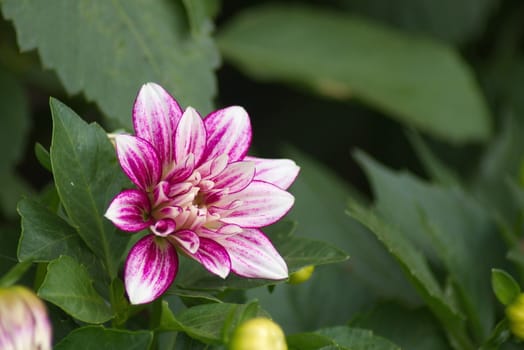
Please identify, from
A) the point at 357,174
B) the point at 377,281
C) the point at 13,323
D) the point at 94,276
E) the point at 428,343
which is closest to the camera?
the point at 13,323

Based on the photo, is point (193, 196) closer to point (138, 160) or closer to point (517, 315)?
point (138, 160)

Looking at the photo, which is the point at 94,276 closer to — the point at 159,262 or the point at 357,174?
the point at 159,262

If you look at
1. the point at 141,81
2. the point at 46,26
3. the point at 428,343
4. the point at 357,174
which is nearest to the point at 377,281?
the point at 428,343

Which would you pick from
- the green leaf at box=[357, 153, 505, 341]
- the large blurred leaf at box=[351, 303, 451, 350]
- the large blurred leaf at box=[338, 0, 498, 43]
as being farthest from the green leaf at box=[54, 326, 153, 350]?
the large blurred leaf at box=[338, 0, 498, 43]

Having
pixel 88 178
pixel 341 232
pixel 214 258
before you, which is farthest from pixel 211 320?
pixel 341 232

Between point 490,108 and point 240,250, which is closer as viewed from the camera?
point 240,250

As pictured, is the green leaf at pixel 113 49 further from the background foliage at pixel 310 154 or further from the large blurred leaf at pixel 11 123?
the large blurred leaf at pixel 11 123
